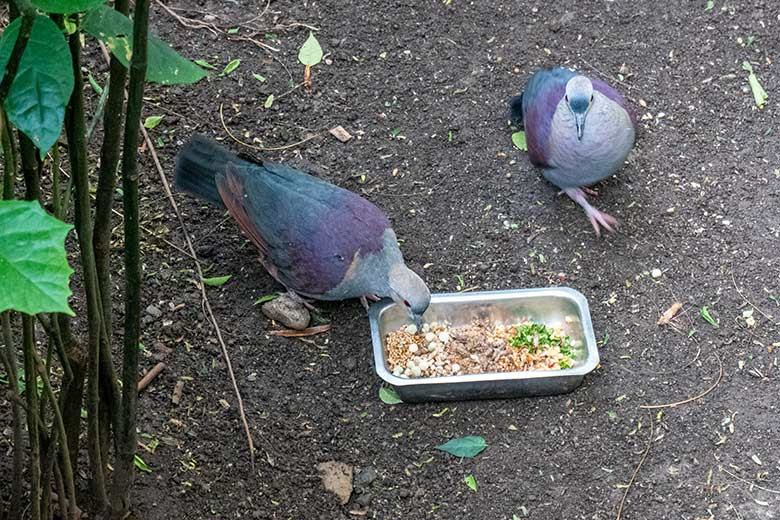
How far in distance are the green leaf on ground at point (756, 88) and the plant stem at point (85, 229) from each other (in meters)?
3.26

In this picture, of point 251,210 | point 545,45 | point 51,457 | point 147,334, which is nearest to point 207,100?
point 251,210

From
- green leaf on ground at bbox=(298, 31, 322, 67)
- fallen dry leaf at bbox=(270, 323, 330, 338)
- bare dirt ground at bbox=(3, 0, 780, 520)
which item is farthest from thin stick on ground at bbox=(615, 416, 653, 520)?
green leaf on ground at bbox=(298, 31, 322, 67)

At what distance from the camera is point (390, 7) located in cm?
455

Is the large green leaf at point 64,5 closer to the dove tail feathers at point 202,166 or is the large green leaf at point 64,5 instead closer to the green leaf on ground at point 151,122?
the dove tail feathers at point 202,166

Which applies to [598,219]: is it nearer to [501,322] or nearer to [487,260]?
[487,260]

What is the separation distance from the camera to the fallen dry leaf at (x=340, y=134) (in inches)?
163

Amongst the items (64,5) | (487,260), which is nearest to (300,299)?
(487,260)

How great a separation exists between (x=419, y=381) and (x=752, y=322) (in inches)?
51.8

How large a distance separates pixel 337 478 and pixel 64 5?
89.7 inches

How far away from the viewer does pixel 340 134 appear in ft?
13.6

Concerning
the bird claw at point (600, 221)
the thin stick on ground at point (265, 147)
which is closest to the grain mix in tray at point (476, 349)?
the bird claw at point (600, 221)

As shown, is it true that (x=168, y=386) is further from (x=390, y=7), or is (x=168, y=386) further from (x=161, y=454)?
(x=390, y=7)

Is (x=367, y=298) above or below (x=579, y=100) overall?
below

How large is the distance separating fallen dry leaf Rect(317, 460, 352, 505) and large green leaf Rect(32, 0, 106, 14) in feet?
7.39
